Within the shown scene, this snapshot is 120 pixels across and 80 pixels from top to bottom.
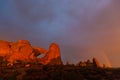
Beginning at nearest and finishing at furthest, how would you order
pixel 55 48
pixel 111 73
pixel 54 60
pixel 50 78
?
pixel 50 78 → pixel 111 73 → pixel 54 60 → pixel 55 48

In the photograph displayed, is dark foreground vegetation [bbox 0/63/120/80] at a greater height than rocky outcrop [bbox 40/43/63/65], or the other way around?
rocky outcrop [bbox 40/43/63/65]

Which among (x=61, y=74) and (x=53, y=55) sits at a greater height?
(x=53, y=55)

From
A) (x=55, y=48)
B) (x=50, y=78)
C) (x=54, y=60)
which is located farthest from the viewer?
(x=55, y=48)

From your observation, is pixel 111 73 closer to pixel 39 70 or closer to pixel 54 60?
pixel 39 70

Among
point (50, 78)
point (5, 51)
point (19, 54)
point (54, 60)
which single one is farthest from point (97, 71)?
point (5, 51)

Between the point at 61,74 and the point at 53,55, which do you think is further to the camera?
the point at 53,55

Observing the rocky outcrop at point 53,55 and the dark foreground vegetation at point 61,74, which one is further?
the rocky outcrop at point 53,55

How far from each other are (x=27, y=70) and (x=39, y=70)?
3666mm

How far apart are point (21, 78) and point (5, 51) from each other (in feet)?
414

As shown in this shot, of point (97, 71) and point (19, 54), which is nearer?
point (97, 71)

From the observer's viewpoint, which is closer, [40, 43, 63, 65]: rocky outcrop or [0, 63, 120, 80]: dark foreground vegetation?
[0, 63, 120, 80]: dark foreground vegetation

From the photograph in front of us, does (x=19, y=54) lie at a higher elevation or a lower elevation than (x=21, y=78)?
higher

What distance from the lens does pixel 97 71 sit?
251ft

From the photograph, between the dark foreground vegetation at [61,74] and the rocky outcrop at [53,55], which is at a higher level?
the rocky outcrop at [53,55]
